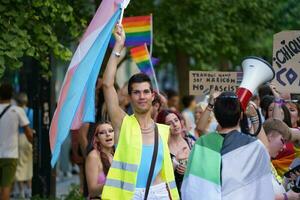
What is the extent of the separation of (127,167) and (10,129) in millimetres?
7517

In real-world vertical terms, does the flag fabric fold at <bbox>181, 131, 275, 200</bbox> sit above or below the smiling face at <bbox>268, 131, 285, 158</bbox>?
Answer: below

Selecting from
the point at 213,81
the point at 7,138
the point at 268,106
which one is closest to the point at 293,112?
the point at 268,106

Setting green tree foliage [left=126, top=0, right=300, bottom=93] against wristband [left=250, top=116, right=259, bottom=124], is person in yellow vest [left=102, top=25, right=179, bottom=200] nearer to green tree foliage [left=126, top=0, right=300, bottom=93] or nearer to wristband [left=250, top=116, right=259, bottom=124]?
wristband [left=250, top=116, right=259, bottom=124]

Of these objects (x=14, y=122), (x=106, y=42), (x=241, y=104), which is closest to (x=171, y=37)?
(x=14, y=122)

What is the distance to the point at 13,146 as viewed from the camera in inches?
594

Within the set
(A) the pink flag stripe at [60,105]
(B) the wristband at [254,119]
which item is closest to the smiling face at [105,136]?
(A) the pink flag stripe at [60,105]

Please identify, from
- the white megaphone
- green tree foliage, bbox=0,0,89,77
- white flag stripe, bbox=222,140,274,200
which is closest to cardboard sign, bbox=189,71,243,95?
green tree foliage, bbox=0,0,89,77

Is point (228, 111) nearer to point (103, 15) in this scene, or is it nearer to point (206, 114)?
point (103, 15)

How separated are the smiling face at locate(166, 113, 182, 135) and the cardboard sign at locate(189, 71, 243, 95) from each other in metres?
1.67

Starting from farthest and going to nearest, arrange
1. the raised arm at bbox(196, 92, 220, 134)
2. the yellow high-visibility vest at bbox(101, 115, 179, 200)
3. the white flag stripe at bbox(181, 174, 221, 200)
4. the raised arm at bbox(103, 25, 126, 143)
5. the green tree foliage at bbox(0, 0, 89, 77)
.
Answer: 1. the green tree foliage at bbox(0, 0, 89, 77)
2. the raised arm at bbox(196, 92, 220, 134)
3. the raised arm at bbox(103, 25, 126, 143)
4. the yellow high-visibility vest at bbox(101, 115, 179, 200)
5. the white flag stripe at bbox(181, 174, 221, 200)

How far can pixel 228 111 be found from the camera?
7.33 meters

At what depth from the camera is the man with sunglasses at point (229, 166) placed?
7.27 metres

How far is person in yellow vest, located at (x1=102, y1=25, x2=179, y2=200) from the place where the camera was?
26.1 ft

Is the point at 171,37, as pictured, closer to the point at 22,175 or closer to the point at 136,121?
the point at 22,175
